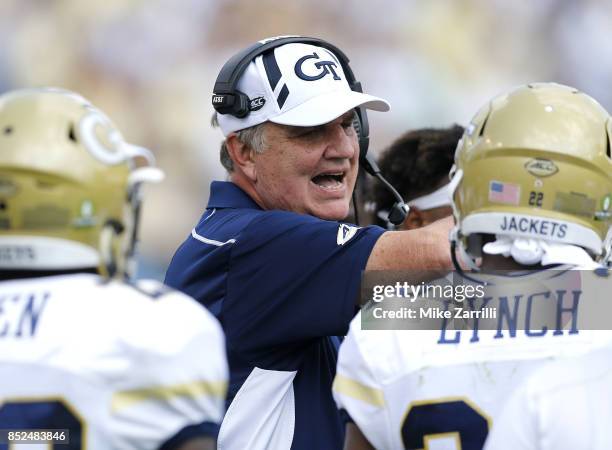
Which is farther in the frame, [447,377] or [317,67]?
[317,67]

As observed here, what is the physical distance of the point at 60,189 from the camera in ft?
5.77

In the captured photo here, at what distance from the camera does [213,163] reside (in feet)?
20.7

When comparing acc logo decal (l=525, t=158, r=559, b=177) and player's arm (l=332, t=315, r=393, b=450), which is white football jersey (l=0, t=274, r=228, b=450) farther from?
acc logo decal (l=525, t=158, r=559, b=177)

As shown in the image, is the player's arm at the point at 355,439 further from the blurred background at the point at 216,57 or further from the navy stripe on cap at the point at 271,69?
the blurred background at the point at 216,57

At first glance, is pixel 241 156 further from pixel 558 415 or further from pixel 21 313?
pixel 558 415

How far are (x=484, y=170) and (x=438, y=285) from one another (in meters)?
0.27

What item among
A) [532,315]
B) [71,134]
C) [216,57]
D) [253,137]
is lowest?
[216,57]

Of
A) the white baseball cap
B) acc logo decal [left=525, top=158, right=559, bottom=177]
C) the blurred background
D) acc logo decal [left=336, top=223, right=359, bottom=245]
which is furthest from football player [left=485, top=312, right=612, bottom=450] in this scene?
the blurred background

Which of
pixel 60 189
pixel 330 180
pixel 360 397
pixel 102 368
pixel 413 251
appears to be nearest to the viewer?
pixel 102 368

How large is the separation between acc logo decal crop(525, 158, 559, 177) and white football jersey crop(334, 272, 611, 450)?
232 mm

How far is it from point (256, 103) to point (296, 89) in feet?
0.40

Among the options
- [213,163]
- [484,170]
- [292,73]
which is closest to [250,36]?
[213,163]

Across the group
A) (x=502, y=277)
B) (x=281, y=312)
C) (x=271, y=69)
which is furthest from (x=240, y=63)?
(x=502, y=277)

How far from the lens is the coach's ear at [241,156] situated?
289cm
